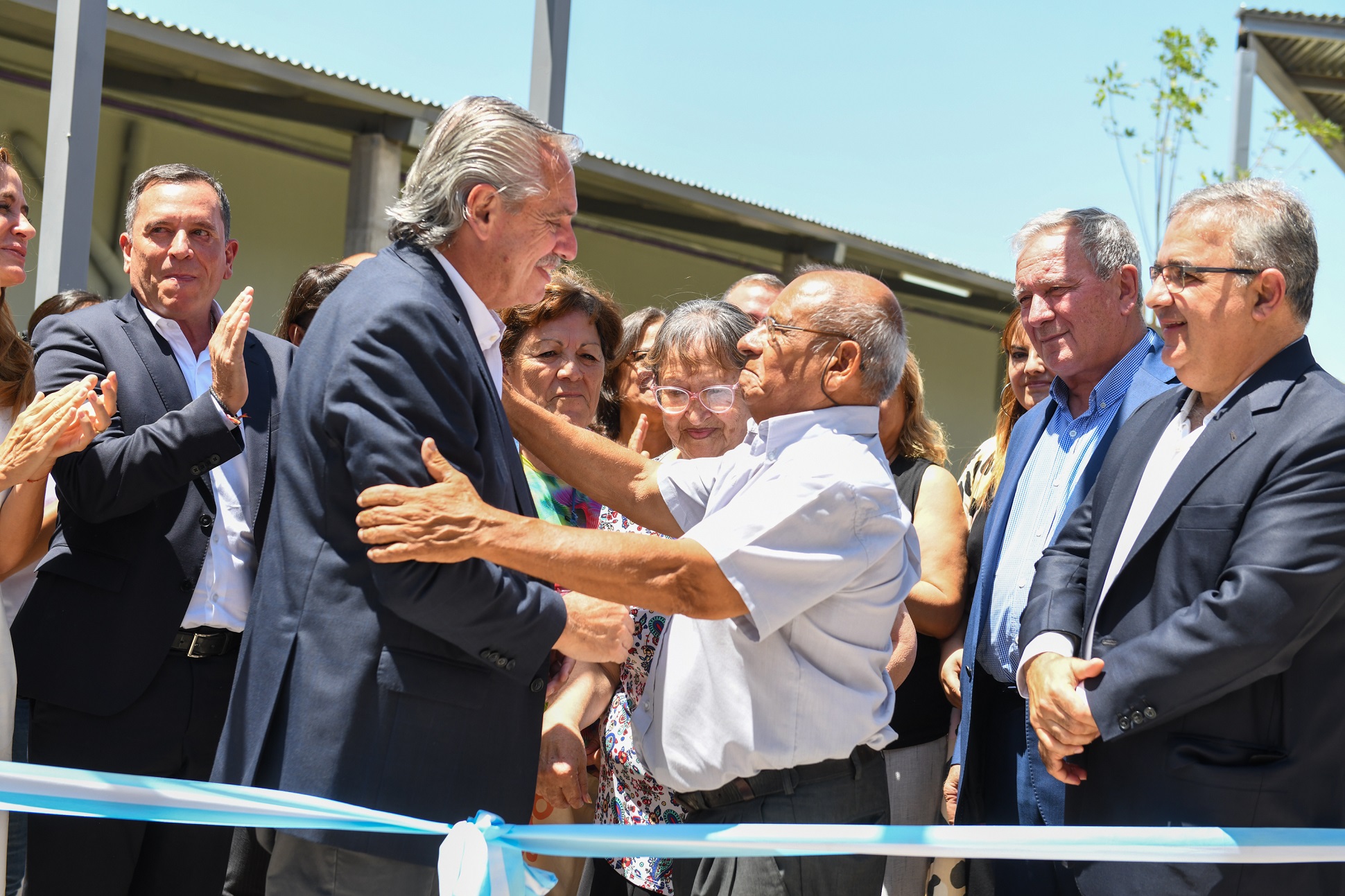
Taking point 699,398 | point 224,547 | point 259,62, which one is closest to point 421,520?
point 224,547

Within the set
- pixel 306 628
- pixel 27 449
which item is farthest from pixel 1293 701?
pixel 27 449

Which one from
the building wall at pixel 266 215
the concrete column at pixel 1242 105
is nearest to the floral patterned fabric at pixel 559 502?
the building wall at pixel 266 215

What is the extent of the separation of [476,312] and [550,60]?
3.89m

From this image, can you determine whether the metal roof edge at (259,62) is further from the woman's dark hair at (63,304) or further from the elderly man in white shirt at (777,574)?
the elderly man in white shirt at (777,574)

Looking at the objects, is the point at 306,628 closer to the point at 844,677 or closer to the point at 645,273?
the point at 844,677

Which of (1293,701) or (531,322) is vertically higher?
(531,322)

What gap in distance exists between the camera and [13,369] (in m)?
3.46

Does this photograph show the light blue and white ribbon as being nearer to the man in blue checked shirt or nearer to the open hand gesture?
the open hand gesture

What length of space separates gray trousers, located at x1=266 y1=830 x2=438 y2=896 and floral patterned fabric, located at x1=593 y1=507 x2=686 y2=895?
752 mm

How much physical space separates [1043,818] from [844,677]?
88cm

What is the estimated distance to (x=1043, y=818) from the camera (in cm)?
320

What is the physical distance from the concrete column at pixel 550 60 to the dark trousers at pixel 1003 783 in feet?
12.6

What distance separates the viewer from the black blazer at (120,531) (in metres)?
3.15

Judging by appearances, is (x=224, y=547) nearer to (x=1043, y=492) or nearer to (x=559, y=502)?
(x=559, y=502)
